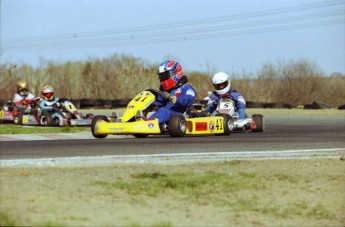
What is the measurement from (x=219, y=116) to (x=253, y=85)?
90.7ft

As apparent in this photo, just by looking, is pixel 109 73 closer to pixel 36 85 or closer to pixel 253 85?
pixel 36 85

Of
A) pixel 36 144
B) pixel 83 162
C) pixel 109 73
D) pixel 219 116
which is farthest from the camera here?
pixel 109 73

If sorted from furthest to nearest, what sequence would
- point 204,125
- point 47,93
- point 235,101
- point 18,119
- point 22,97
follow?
point 22,97 < point 18,119 < point 47,93 < point 235,101 < point 204,125

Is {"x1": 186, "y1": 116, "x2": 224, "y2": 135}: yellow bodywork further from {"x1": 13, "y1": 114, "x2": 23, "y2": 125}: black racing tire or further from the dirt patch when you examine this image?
{"x1": 13, "y1": 114, "x2": 23, "y2": 125}: black racing tire

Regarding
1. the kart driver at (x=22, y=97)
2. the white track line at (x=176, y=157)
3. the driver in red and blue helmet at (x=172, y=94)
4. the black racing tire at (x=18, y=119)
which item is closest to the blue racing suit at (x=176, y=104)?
the driver in red and blue helmet at (x=172, y=94)

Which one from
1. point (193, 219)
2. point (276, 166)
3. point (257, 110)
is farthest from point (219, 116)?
point (257, 110)

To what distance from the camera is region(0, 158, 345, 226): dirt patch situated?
5.66 m

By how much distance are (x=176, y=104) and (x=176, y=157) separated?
488cm

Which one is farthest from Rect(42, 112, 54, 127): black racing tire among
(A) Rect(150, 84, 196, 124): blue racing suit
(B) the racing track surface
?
(B) the racing track surface

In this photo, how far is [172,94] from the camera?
13.7 m

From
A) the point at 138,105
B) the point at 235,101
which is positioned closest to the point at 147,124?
the point at 138,105

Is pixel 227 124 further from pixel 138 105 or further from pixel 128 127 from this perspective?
pixel 128 127

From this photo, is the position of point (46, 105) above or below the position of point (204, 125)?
above

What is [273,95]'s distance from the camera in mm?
41625
